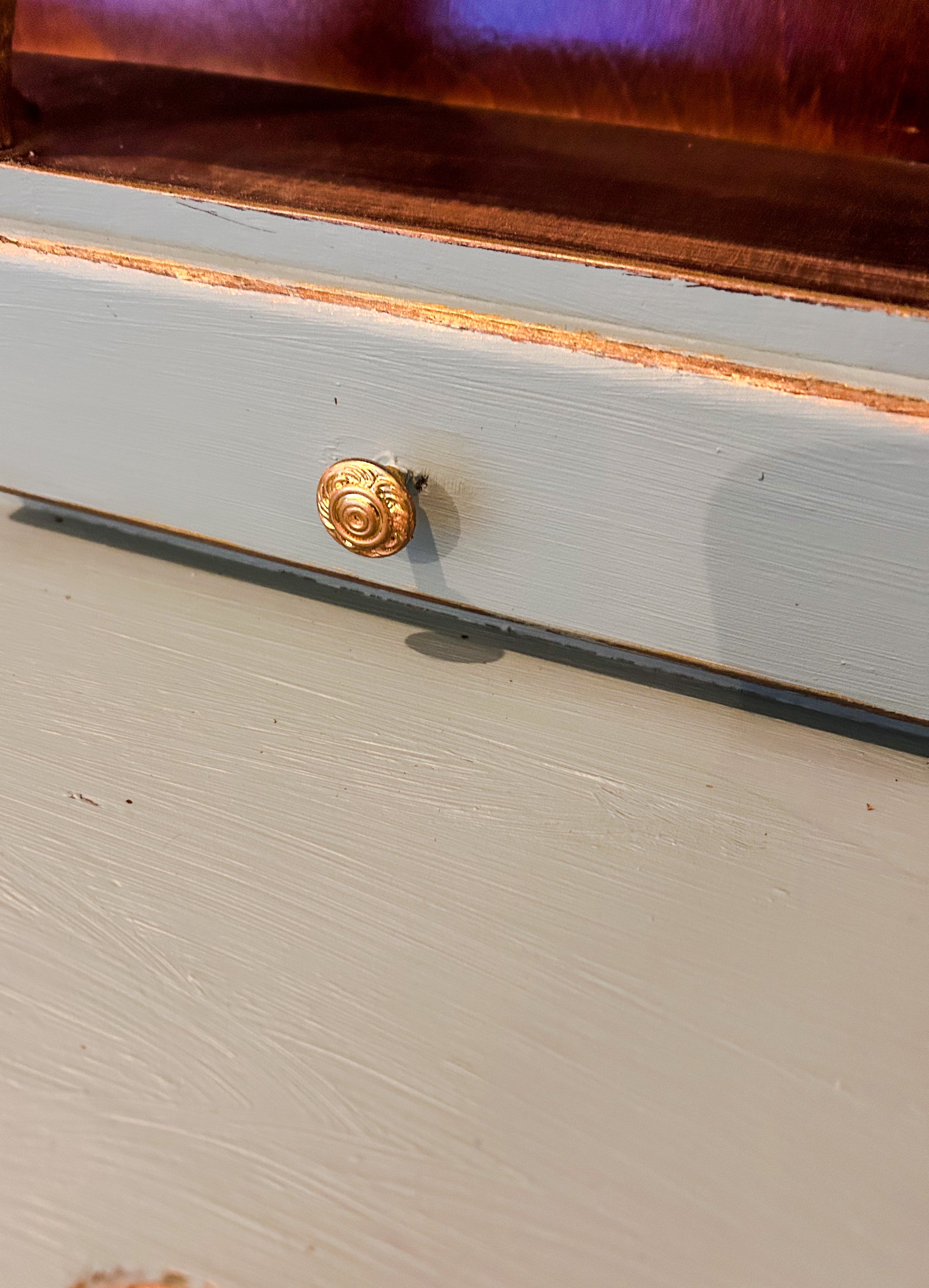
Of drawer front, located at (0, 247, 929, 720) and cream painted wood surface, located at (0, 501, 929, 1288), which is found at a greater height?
drawer front, located at (0, 247, 929, 720)

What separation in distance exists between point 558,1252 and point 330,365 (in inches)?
13.1

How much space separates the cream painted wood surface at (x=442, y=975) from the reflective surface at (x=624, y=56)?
1.03 ft

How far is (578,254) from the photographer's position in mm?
324

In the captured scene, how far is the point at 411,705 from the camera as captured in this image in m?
0.43

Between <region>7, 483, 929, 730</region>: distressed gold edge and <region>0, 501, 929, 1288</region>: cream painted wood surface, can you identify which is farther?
<region>7, 483, 929, 730</region>: distressed gold edge

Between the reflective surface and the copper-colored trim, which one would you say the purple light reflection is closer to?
the reflective surface

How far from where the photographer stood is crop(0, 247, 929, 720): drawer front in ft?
1.11

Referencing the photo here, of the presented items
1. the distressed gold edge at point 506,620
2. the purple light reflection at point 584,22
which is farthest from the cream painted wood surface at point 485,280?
the purple light reflection at point 584,22

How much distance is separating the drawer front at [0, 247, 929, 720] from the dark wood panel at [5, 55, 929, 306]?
1.6 inches

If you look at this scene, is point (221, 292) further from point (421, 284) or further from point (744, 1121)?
point (744, 1121)

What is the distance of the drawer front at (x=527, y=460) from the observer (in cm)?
34

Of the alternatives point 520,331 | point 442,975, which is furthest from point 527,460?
point 442,975

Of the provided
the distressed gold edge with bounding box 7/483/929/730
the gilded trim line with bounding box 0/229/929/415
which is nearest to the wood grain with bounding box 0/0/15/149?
the gilded trim line with bounding box 0/229/929/415

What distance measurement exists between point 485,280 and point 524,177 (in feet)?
0.27
